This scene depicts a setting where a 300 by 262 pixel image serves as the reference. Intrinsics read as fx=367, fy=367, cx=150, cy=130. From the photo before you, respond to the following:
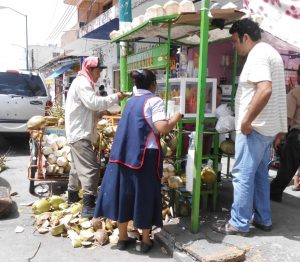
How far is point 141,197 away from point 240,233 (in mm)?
1095

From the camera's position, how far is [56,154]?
5.49 m

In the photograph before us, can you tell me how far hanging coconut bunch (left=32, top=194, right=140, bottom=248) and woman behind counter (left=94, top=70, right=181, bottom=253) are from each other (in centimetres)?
35

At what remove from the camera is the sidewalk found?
3303mm

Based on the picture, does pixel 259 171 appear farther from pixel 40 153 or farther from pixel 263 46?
pixel 40 153

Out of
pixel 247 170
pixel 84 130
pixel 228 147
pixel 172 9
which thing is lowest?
pixel 247 170

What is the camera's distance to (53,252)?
3.74m

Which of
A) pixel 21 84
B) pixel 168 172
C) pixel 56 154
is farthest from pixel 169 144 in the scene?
pixel 21 84

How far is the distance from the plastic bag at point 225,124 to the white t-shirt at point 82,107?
1227mm

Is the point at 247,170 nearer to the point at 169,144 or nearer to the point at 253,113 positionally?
the point at 253,113

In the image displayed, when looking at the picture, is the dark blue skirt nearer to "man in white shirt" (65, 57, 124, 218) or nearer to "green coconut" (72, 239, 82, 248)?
"green coconut" (72, 239, 82, 248)

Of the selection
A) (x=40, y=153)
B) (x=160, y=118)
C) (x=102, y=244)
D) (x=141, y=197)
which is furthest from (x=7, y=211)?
(x=160, y=118)

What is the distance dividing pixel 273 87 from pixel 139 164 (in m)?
1.47

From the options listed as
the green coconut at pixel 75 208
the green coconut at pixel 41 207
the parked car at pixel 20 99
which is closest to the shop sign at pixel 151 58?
the green coconut at pixel 75 208

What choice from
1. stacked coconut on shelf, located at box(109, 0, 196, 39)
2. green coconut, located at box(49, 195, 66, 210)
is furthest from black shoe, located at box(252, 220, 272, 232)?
green coconut, located at box(49, 195, 66, 210)
